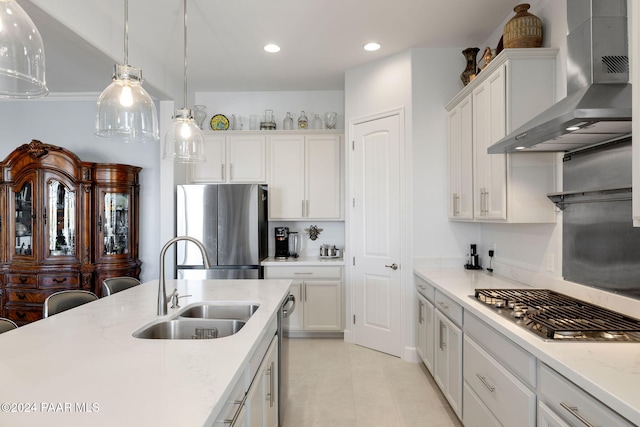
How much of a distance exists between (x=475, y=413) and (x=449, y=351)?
1.55ft

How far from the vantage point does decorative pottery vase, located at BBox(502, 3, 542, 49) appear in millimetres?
2416

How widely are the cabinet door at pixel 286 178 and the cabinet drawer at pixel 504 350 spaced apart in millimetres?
2710

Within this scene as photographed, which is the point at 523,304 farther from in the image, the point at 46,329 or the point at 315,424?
the point at 46,329

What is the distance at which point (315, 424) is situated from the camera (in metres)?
2.50

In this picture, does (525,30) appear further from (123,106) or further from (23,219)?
(23,219)

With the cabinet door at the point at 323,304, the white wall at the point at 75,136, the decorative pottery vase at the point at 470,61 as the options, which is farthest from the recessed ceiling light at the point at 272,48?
the cabinet door at the point at 323,304

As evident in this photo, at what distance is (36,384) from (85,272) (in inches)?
132

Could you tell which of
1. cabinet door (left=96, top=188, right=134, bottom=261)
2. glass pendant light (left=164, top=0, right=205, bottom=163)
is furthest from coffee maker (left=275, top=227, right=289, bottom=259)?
glass pendant light (left=164, top=0, right=205, bottom=163)

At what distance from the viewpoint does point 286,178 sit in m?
4.50

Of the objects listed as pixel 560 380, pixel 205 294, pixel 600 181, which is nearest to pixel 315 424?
pixel 205 294

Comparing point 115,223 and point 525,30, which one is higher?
point 525,30

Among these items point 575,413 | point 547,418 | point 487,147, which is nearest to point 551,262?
point 487,147

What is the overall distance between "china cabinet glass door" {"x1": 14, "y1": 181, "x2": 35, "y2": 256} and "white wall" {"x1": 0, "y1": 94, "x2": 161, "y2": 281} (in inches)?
32.0

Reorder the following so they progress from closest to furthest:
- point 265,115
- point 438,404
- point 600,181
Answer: point 600,181 < point 438,404 < point 265,115
